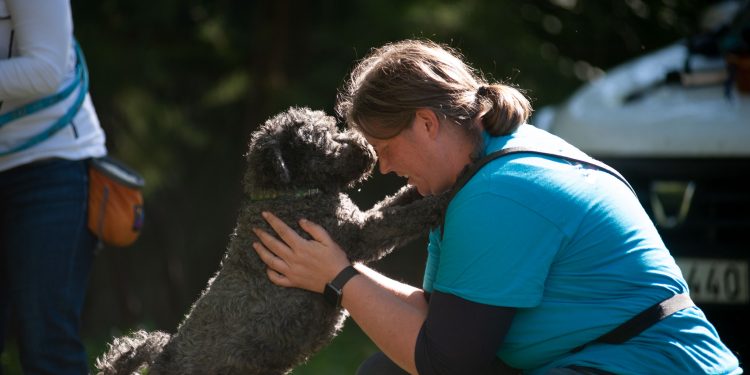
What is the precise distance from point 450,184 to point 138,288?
18.8 feet

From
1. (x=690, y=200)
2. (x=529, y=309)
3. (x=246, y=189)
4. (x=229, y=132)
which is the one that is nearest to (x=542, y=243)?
(x=529, y=309)

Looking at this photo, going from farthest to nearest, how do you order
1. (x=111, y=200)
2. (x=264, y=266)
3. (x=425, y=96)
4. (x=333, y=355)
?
(x=333, y=355), (x=111, y=200), (x=264, y=266), (x=425, y=96)

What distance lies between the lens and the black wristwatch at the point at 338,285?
2639 mm

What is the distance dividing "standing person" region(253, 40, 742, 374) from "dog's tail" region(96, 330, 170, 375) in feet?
2.01

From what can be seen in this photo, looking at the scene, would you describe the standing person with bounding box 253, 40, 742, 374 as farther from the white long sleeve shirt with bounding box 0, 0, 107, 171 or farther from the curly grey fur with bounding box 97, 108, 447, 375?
the white long sleeve shirt with bounding box 0, 0, 107, 171

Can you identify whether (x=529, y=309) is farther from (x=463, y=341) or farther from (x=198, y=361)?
(x=198, y=361)

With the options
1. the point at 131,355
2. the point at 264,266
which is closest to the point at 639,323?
the point at 264,266

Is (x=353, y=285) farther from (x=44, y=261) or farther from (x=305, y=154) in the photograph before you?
(x=44, y=261)

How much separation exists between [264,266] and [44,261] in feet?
2.59

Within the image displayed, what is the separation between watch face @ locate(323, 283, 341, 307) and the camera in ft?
8.67

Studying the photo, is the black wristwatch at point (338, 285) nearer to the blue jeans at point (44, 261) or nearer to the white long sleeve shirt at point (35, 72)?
the blue jeans at point (44, 261)

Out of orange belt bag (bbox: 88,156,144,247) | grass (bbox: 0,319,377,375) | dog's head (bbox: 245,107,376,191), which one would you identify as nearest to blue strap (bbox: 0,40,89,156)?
orange belt bag (bbox: 88,156,144,247)

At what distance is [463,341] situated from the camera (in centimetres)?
235

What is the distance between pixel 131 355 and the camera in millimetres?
2865
